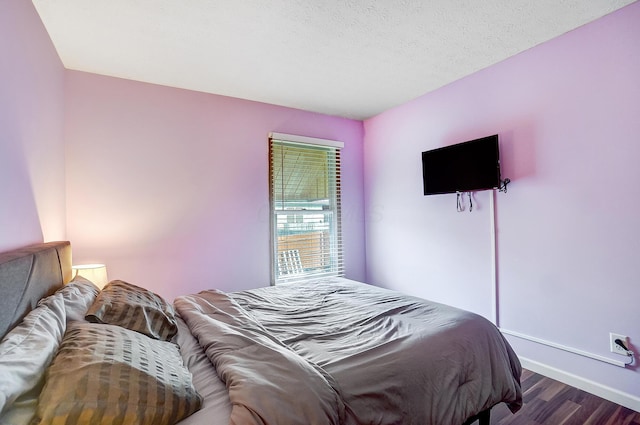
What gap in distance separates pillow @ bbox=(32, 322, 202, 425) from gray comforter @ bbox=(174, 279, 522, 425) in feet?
0.60

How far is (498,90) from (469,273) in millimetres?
1632

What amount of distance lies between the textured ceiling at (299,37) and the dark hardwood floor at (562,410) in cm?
252

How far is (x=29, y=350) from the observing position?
0.89 m

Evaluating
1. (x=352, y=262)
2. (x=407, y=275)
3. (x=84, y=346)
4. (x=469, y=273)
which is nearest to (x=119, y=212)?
(x=84, y=346)

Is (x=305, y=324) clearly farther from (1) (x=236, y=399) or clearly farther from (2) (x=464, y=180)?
(2) (x=464, y=180)

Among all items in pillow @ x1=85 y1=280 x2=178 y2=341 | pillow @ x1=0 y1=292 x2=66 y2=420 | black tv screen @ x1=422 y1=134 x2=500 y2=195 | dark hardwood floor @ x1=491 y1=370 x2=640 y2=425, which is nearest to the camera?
pillow @ x1=0 y1=292 x2=66 y2=420

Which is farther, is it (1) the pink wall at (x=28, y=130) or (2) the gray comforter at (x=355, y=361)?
(1) the pink wall at (x=28, y=130)

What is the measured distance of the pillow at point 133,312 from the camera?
50.6 inches

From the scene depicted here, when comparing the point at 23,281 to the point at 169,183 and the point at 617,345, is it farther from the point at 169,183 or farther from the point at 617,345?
the point at 617,345

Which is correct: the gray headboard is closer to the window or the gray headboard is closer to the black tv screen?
the window

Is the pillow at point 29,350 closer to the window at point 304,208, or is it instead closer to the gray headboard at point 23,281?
the gray headboard at point 23,281

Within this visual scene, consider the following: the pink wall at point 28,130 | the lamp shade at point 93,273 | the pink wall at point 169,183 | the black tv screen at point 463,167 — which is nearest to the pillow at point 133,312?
the pink wall at point 28,130

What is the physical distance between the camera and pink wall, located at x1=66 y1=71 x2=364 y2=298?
2.52m

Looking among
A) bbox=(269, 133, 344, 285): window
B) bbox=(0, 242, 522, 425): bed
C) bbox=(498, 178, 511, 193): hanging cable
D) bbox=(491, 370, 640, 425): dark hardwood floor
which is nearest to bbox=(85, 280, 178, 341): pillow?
bbox=(0, 242, 522, 425): bed
